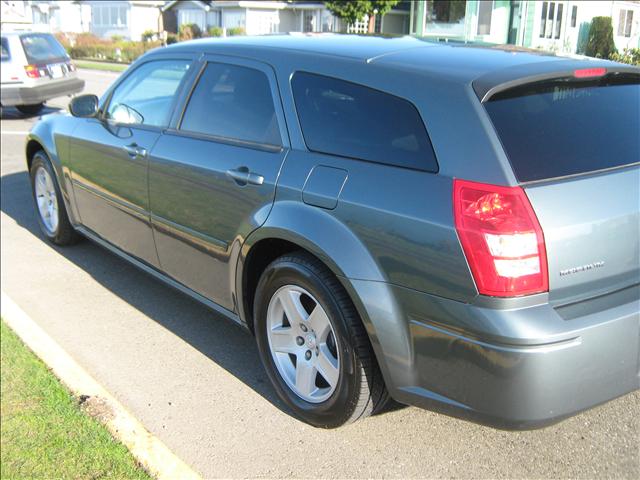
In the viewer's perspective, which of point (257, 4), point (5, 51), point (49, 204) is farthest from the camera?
point (257, 4)

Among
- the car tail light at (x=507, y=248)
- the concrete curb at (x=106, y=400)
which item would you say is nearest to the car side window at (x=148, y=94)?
the concrete curb at (x=106, y=400)

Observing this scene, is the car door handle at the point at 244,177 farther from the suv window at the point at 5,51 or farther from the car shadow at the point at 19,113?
the car shadow at the point at 19,113

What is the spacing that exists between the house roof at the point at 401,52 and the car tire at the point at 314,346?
1001 mm

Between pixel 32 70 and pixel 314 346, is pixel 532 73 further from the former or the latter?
pixel 32 70

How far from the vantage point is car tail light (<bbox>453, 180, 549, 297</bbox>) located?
97.3 inches

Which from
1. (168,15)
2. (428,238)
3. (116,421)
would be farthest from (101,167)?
(168,15)

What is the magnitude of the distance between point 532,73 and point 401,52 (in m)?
0.68

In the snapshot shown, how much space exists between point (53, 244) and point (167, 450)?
3658 millimetres

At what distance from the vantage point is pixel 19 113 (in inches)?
623

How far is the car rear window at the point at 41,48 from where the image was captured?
14.6m

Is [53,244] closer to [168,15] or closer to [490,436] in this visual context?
[490,436]

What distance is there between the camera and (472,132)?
2631 mm

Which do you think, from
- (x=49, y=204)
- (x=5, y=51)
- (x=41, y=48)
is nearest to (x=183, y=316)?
(x=49, y=204)

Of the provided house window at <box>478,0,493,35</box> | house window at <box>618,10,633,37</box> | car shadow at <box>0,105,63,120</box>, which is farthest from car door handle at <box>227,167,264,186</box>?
house window at <box>478,0,493,35</box>
